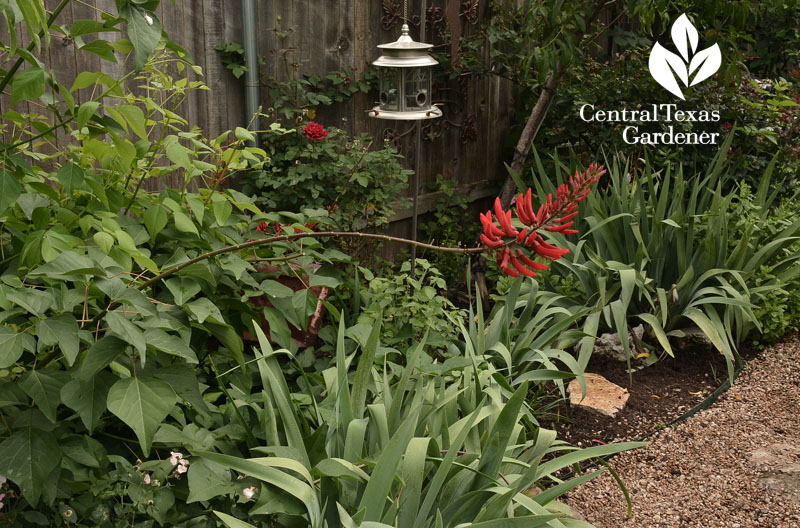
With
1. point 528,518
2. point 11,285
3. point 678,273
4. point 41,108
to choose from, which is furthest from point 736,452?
point 41,108

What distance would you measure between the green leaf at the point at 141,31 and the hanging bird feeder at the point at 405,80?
1.91 meters

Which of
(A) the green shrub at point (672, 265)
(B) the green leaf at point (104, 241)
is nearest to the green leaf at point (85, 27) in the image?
(B) the green leaf at point (104, 241)

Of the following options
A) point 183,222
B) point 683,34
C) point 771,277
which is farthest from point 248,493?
point 683,34

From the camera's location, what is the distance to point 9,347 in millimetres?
1484

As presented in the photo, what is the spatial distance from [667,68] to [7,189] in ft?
14.2

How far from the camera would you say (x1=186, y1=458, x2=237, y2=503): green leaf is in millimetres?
1765

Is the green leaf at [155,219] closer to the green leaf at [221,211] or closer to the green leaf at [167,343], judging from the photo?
the green leaf at [221,211]

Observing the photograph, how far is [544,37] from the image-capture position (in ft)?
14.1

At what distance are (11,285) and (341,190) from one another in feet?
7.25

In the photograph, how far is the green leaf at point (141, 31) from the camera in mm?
1390

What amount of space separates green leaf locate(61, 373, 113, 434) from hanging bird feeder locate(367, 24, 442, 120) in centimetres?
196

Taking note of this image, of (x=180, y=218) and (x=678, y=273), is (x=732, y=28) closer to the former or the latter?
(x=678, y=273)

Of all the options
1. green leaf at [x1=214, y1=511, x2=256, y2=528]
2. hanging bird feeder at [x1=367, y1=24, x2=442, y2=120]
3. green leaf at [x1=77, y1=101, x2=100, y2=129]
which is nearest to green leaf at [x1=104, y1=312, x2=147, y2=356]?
A: green leaf at [x1=77, y1=101, x2=100, y2=129]

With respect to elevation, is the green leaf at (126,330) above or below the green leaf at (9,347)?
above
